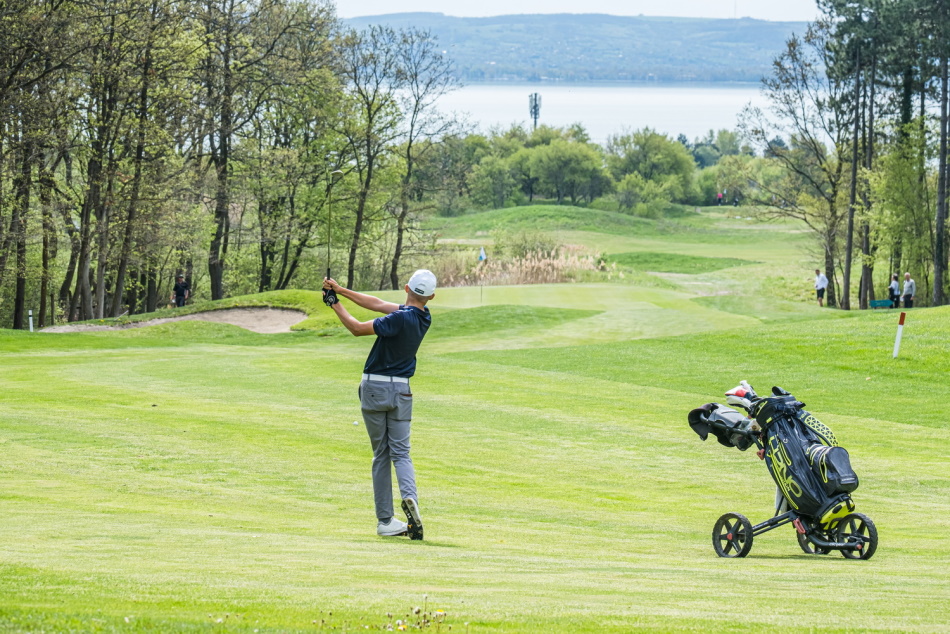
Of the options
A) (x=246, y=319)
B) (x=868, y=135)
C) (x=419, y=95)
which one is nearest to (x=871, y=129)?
(x=868, y=135)

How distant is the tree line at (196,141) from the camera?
4175 cm

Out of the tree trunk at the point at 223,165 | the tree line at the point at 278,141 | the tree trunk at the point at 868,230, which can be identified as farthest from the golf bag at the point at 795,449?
the tree trunk at the point at 868,230

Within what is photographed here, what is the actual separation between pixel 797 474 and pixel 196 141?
47941 millimetres

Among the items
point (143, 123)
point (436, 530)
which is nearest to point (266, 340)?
point (143, 123)

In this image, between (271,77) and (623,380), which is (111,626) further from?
(271,77)

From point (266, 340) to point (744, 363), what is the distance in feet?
57.7

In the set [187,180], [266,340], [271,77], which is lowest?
[266,340]

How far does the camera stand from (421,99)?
6756cm

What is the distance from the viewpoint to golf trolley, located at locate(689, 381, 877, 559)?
30.7ft

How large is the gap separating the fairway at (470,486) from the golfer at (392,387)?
0.36m

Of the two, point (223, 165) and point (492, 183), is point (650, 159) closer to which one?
point (492, 183)

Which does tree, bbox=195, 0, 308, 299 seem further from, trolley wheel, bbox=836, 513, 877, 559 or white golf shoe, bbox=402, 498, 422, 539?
trolley wheel, bbox=836, 513, 877, 559

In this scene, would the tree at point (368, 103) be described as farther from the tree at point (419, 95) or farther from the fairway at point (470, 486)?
the fairway at point (470, 486)

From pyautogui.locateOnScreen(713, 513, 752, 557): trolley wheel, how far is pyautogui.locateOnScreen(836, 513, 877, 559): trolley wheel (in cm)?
80
